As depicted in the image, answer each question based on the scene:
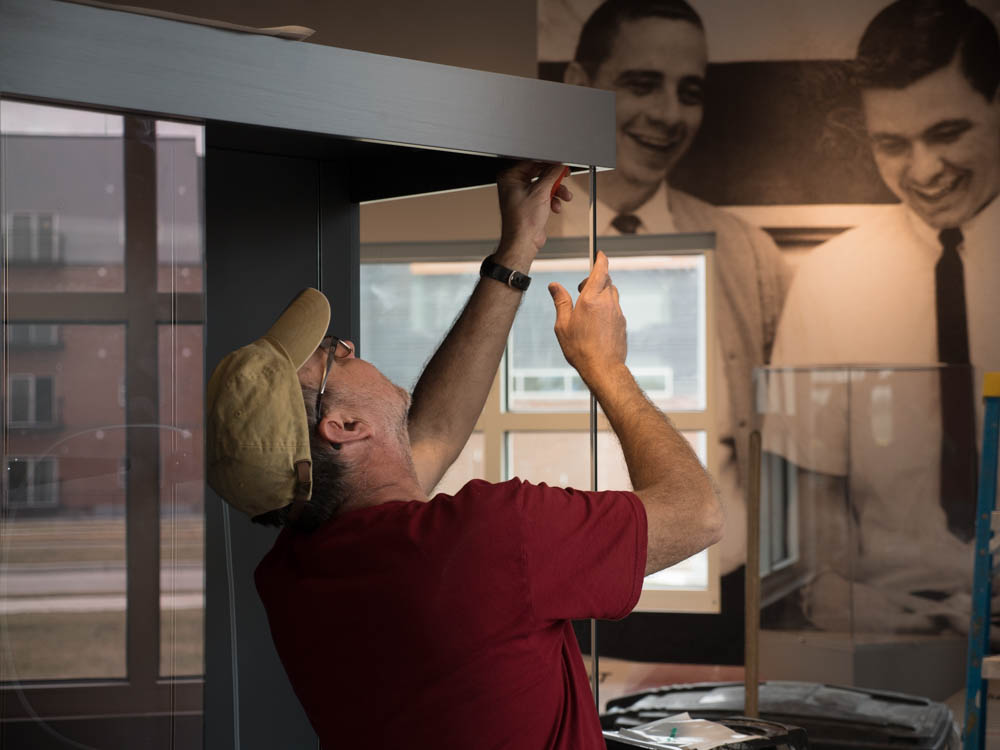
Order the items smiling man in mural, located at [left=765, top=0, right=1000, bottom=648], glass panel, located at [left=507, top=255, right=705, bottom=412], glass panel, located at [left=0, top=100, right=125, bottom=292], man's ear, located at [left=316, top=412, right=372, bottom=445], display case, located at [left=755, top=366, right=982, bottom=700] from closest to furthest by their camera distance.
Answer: glass panel, located at [left=0, top=100, right=125, bottom=292], man's ear, located at [left=316, top=412, right=372, bottom=445], display case, located at [left=755, top=366, right=982, bottom=700], smiling man in mural, located at [left=765, top=0, right=1000, bottom=648], glass panel, located at [left=507, top=255, right=705, bottom=412]

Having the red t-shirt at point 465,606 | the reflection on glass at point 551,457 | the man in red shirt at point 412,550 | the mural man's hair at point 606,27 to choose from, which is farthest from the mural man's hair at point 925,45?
the red t-shirt at point 465,606

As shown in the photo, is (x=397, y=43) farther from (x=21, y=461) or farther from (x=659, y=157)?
(x=21, y=461)

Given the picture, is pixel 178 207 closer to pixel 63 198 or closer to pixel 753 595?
pixel 63 198

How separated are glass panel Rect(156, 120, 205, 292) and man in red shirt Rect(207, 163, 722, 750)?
14 cm

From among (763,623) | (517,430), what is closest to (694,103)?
(763,623)

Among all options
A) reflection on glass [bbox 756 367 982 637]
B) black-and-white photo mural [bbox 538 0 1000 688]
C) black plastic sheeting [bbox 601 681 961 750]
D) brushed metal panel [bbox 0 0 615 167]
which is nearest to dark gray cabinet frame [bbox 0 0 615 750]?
brushed metal panel [bbox 0 0 615 167]

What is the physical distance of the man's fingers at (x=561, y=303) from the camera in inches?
58.1

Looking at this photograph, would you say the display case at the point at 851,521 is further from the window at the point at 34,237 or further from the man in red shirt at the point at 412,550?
the window at the point at 34,237

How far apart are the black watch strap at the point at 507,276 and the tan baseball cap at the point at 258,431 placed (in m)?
0.47

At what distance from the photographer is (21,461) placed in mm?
1024

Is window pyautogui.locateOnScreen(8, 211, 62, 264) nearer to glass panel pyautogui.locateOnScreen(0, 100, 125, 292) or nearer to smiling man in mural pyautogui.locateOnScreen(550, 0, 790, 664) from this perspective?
glass panel pyautogui.locateOnScreen(0, 100, 125, 292)

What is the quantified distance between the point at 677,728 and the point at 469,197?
1.12 m

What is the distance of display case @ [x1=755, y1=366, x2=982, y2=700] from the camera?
4.01 metres

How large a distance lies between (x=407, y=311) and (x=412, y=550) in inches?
27.4
